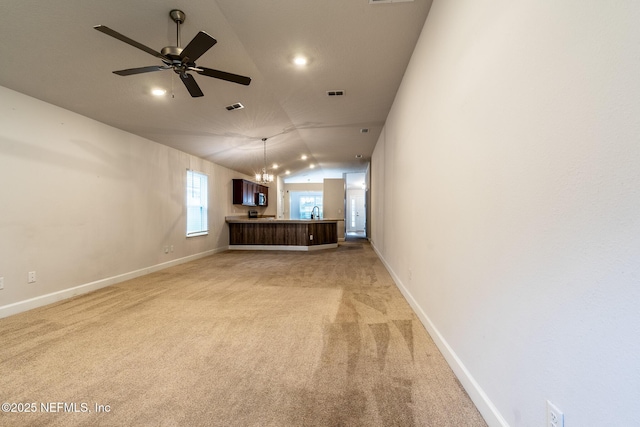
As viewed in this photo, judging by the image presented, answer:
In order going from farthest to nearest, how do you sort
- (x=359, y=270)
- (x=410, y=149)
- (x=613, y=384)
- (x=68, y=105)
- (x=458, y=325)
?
(x=359, y=270)
(x=68, y=105)
(x=410, y=149)
(x=458, y=325)
(x=613, y=384)

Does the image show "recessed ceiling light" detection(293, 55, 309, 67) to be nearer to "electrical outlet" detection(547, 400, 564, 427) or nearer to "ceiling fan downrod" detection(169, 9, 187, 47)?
"ceiling fan downrod" detection(169, 9, 187, 47)

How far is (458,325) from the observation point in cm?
181

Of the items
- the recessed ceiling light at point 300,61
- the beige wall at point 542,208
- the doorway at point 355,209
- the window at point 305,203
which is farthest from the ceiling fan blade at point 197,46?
the window at point 305,203

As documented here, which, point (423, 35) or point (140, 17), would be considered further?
point (423, 35)

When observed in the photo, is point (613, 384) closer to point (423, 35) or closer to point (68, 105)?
point (423, 35)

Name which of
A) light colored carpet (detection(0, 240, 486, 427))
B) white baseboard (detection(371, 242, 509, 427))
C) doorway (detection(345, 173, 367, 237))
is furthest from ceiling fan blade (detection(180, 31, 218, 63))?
doorway (detection(345, 173, 367, 237))

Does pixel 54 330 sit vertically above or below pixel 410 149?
below

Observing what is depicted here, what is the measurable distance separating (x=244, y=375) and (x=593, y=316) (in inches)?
73.6

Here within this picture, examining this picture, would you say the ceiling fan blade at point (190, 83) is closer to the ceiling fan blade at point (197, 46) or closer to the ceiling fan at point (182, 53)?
the ceiling fan at point (182, 53)

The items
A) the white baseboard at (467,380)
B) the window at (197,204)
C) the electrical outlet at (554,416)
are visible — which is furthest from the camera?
the window at (197,204)

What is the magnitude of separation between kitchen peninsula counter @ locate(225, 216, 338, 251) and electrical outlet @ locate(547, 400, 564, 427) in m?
7.01

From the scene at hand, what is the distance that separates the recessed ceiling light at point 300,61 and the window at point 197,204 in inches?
176

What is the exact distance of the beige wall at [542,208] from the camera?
0.73 m

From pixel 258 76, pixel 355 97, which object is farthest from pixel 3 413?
pixel 355 97
